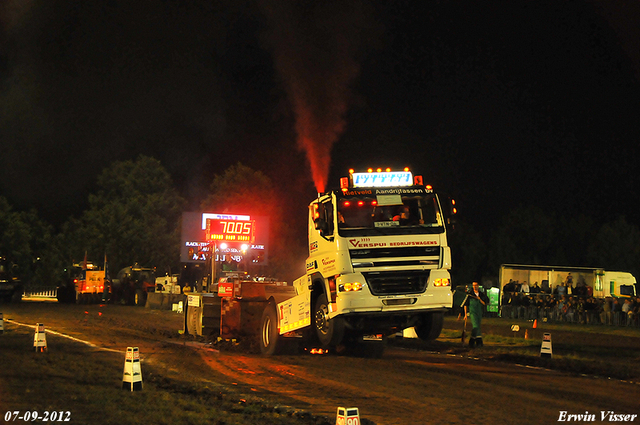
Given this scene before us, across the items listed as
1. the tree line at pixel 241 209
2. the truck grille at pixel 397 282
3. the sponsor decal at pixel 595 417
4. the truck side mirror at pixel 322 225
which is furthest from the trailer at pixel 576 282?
the tree line at pixel 241 209

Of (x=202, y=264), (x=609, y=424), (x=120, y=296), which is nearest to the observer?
(x=609, y=424)

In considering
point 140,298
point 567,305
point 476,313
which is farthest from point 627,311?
point 140,298

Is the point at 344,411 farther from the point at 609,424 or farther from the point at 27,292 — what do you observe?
the point at 27,292

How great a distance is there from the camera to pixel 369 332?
A: 1440 cm

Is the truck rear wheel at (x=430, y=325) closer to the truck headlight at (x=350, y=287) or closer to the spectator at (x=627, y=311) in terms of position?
the truck headlight at (x=350, y=287)

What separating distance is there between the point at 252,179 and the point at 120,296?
2578 centimetres

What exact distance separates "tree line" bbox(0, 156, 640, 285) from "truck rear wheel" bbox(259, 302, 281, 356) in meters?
52.9

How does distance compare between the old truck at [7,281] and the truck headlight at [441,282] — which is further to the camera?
the old truck at [7,281]

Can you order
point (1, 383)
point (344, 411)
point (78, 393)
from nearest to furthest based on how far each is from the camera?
point (344, 411) → point (78, 393) → point (1, 383)

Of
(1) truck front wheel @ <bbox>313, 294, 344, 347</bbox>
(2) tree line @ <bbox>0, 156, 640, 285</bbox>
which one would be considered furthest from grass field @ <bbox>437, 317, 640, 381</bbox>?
(2) tree line @ <bbox>0, 156, 640, 285</bbox>

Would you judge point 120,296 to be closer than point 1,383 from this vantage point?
No

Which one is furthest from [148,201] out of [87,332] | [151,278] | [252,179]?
[87,332]

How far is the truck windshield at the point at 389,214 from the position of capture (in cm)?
1346

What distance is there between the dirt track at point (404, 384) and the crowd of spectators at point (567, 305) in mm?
14698
